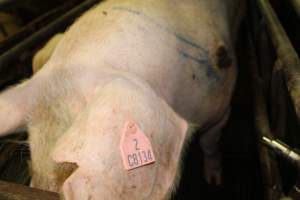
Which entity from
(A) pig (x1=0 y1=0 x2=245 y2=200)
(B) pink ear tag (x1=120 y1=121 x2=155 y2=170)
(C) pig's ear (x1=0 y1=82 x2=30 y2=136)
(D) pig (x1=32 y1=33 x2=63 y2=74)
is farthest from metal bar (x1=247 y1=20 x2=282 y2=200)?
(D) pig (x1=32 y1=33 x2=63 y2=74)

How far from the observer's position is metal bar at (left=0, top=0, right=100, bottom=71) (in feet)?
4.58

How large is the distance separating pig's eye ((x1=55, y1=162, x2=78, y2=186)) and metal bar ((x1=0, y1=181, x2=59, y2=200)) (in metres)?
0.11

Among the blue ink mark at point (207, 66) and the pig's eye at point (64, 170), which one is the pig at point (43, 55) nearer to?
the blue ink mark at point (207, 66)

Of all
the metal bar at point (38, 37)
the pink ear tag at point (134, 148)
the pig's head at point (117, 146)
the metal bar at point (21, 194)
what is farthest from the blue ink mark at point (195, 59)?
the metal bar at point (21, 194)

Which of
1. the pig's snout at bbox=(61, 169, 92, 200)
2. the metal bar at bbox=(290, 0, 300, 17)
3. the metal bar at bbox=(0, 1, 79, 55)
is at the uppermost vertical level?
the metal bar at bbox=(290, 0, 300, 17)

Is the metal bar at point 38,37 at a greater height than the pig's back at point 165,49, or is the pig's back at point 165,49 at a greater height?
the pig's back at point 165,49

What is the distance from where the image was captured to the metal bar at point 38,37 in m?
1.40

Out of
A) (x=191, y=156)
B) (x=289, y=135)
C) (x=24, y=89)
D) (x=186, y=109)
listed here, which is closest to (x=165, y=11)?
(x=186, y=109)

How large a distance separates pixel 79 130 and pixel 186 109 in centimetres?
63

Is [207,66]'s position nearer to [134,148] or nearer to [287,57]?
[287,57]

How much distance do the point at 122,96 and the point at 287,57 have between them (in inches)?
18.0

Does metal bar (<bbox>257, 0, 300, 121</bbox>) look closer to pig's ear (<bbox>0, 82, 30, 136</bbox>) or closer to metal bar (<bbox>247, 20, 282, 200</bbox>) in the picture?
metal bar (<bbox>247, 20, 282, 200</bbox>)

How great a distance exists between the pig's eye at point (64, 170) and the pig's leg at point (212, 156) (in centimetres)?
104

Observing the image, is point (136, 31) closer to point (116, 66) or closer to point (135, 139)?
point (116, 66)
